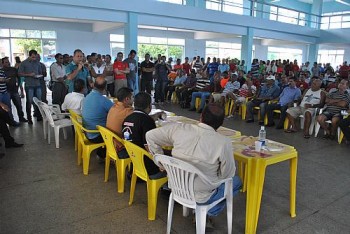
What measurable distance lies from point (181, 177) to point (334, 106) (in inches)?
176

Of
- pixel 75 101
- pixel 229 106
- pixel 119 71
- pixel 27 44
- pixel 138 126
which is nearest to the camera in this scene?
pixel 138 126

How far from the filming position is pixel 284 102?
6.25m

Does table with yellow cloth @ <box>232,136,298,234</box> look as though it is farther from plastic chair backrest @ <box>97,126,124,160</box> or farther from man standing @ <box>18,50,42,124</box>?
man standing @ <box>18,50,42,124</box>

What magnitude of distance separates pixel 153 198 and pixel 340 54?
22771mm

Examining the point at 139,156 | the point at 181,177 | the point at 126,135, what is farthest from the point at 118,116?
the point at 181,177

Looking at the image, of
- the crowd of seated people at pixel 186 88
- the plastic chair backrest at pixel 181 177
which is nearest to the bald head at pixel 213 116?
the plastic chair backrest at pixel 181 177

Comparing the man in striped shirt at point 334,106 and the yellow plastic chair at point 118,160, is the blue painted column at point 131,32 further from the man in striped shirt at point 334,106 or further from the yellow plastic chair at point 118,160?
the yellow plastic chair at point 118,160

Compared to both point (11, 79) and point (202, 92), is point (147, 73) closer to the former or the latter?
point (202, 92)

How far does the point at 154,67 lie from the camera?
877cm

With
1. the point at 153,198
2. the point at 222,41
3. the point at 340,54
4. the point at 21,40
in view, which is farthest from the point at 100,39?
the point at 340,54

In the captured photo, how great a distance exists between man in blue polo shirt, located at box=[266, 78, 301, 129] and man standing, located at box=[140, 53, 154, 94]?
3.56 m

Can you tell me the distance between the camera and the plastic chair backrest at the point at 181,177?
1.99 metres

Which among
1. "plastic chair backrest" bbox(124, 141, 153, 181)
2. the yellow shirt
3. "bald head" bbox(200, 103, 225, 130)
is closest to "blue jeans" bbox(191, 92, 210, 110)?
the yellow shirt

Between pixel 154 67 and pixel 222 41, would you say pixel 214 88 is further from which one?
pixel 222 41
